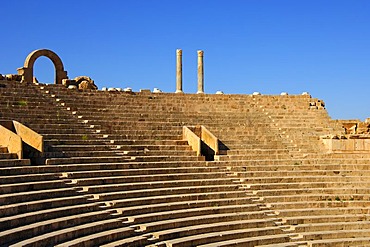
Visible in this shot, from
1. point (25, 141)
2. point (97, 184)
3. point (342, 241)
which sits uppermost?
point (25, 141)

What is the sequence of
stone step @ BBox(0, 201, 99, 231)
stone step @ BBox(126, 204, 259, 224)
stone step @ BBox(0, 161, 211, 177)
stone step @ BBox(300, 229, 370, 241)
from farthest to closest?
stone step @ BBox(300, 229, 370, 241), stone step @ BBox(126, 204, 259, 224), stone step @ BBox(0, 161, 211, 177), stone step @ BBox(0, 201, 99, 231)

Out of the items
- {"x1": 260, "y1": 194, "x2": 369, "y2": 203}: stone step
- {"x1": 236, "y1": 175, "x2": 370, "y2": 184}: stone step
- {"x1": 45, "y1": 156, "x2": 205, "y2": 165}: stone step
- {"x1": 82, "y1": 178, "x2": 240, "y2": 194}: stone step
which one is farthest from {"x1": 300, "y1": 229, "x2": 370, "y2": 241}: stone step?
{"x1": 45, "y1": 156, "x2": 205, "y2": 165}: stone step

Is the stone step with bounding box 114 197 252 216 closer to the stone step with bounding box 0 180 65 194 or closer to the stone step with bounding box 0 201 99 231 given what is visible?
the stone step with bounding box 0 201 99 231

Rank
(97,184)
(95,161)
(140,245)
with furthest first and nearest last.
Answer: (95,161) → (97,184) → (140,245)

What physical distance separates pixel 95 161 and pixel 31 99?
4.74 meters

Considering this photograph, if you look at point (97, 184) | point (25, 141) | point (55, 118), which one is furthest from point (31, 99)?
point (97, 184)

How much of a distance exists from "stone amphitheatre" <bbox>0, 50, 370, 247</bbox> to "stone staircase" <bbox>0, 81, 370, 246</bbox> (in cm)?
4

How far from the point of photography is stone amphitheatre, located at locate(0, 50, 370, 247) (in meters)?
12.0

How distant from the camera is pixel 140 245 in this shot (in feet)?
38.9

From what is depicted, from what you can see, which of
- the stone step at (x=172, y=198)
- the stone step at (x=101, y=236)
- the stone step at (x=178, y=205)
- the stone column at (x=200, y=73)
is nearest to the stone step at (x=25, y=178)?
the stone step at (x=172, y=198)

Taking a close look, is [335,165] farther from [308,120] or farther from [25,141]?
[25,141]

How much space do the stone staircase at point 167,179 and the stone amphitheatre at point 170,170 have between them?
1.4 inches

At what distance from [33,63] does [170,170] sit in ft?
35.0

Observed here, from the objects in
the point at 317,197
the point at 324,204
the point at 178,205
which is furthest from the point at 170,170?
the point at 324,204
